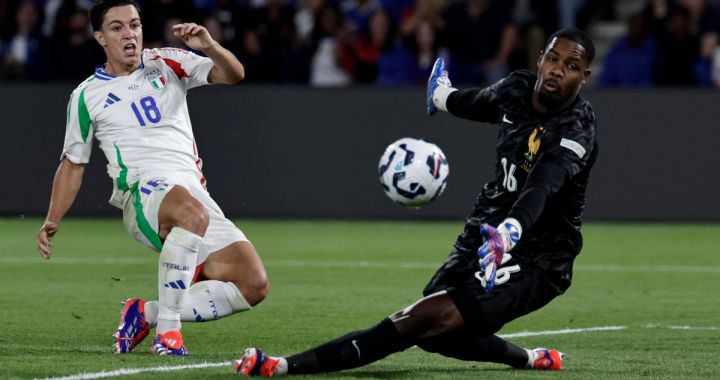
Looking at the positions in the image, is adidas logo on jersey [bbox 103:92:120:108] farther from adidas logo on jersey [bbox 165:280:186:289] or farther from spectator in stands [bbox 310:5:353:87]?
spectator in stands [bbox 310:5:353:87]

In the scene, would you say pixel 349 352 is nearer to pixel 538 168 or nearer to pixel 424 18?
pixel 538 168

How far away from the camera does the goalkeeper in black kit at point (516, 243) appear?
19.6 ft

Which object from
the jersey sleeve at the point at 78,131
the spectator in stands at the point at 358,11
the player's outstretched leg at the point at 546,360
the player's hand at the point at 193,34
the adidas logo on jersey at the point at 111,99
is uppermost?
the player's hand at the point at 193,34

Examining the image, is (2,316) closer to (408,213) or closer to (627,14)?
(408,213)

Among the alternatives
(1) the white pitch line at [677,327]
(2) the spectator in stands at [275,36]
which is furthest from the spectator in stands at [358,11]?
(1) the white pitch line at [677,327]

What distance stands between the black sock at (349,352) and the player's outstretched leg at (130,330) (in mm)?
1432

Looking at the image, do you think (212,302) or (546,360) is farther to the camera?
(212,302)

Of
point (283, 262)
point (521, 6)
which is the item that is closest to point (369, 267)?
point (283, 262)

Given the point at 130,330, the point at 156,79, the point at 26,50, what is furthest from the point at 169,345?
the point at 26,50

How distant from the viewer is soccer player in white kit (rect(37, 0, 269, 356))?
6973 millimetres

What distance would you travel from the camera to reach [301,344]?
25.2 ft

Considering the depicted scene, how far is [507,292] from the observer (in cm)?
616

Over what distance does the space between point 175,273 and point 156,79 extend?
1156 millimetres

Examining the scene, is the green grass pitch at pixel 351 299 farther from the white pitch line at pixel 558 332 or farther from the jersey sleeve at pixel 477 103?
the jersey sleeve at pixel 477 103
